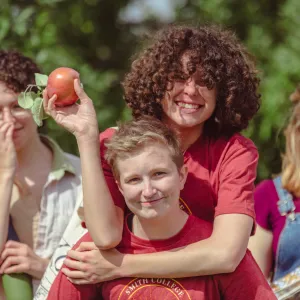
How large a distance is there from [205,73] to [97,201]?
618 millimetres

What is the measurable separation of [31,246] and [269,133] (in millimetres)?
1908

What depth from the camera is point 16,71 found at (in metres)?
3.86

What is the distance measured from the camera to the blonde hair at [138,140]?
2.81 m

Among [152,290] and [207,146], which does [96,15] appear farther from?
[152,290]

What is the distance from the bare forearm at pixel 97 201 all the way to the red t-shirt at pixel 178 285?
0.11 metres

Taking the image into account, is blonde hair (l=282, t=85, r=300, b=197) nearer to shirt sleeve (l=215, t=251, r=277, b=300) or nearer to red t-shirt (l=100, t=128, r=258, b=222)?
red t-shirt (l=100, t=128, r=258, b=222)

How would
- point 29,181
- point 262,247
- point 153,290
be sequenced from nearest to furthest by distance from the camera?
point 153,290 < point 262,247 < point 29,181

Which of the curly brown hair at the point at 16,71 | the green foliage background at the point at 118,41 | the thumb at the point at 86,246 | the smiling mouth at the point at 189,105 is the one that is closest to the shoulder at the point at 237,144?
the smiling mouth at the point at 189,105

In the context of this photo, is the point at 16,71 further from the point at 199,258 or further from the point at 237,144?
the point at 199,258

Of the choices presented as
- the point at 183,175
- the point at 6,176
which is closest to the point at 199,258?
the point at 183,175

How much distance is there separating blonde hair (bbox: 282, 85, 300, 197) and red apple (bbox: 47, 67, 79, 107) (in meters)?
1.30

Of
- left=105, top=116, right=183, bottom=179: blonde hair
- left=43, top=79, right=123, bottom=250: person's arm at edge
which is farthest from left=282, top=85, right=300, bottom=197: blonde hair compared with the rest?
left=43, top=79, right=123, bottom=250: person's arm at edge

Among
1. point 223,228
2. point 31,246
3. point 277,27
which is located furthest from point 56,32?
point 223,228

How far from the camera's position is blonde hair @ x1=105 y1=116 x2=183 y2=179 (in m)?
2.81
